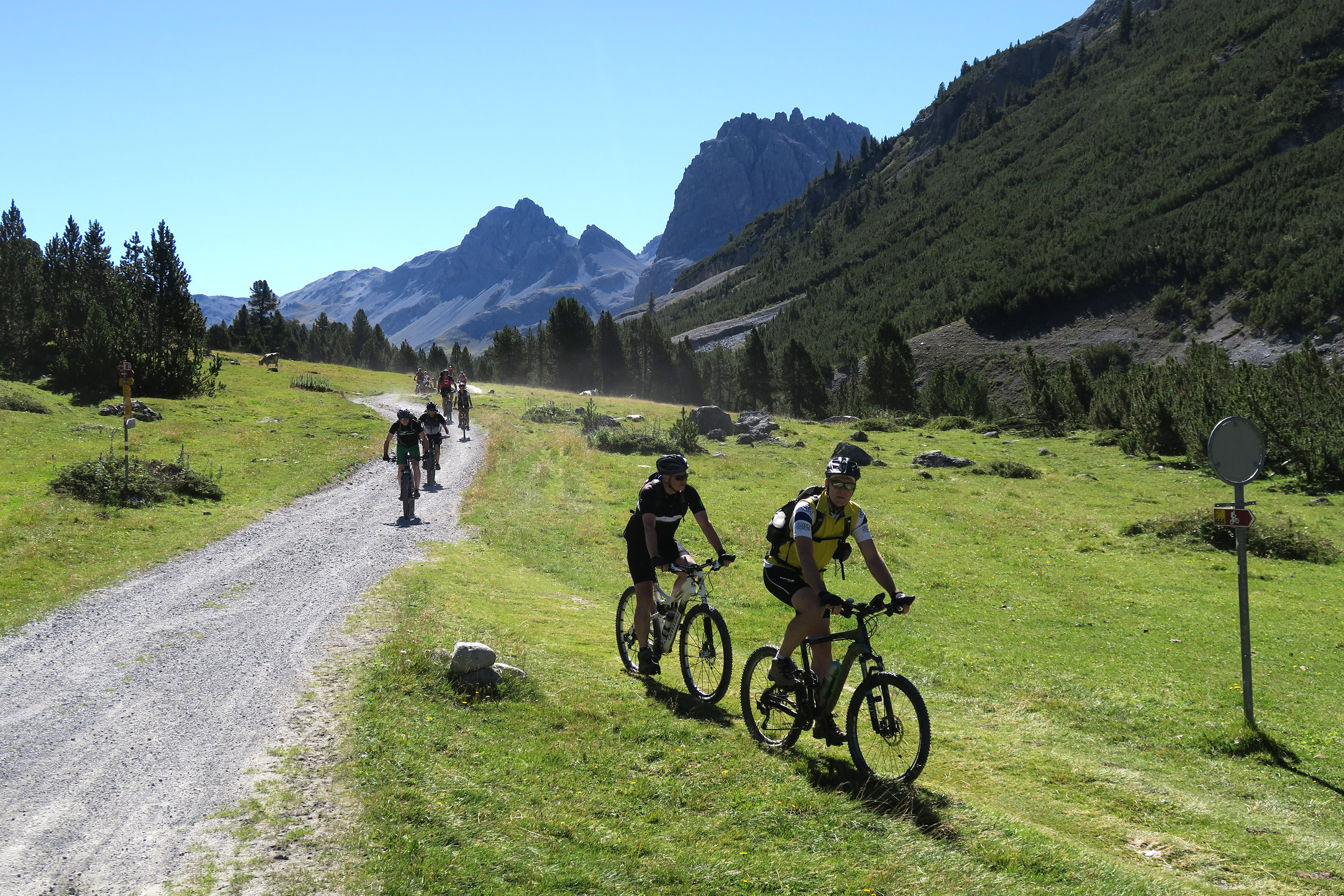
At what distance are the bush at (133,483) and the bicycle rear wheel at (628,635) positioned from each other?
57.3 ft

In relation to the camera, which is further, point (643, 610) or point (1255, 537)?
point (1255, 537)

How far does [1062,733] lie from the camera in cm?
1067

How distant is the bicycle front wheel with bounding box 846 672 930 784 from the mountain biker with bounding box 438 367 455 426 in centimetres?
3767

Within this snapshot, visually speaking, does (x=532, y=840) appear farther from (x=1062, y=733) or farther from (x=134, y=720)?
(x=1062, y=733)

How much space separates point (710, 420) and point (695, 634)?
151ft

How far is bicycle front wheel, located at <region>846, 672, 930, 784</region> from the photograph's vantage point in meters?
7.54

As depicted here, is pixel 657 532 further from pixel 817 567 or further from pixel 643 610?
pixel 817 567

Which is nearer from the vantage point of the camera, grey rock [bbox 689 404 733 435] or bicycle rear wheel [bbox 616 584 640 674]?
bicycle rear wheel [bbox 616 584 640 674]

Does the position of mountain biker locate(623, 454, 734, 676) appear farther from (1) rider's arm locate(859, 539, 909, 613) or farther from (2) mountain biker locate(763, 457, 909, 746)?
(1) rider's arm locate(859, 539, 909, 613)

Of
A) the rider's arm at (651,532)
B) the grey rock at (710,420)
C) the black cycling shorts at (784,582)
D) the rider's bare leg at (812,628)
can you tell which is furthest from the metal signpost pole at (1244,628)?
the grey rock at (710,420)

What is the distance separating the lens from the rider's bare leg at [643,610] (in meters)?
10.7

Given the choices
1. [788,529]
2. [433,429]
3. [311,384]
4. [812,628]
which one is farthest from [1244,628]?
[311,384]

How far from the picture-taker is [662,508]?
10.2 m

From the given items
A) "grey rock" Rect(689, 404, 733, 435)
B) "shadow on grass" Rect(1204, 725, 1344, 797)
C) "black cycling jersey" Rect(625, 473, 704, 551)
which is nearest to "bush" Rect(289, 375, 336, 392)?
"grey rock" Rect(689, 404, 733, 435)
